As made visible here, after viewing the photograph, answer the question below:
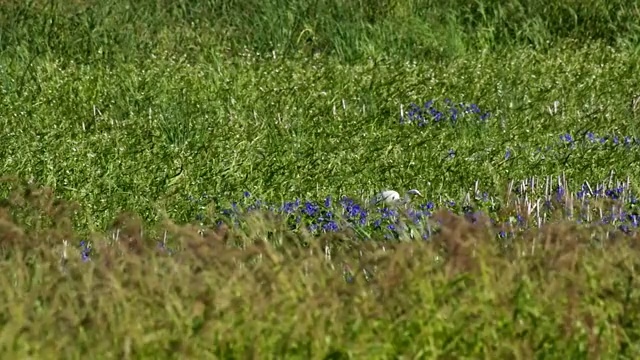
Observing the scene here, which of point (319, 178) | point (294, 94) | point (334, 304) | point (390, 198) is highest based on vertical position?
point (334, 304)

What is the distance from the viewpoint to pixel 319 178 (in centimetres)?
629

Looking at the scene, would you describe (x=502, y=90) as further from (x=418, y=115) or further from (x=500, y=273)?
(x=500, y=273)

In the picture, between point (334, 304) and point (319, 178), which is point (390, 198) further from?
point (334, 304)

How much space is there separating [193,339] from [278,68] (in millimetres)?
5944

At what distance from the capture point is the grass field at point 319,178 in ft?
11.2

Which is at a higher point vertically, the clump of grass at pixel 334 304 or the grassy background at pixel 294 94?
the clump of grass at pixel 334 304

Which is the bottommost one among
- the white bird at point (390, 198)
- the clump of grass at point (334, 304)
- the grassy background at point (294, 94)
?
the grassy background at point (294, 94)

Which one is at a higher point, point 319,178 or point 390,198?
point 390,198

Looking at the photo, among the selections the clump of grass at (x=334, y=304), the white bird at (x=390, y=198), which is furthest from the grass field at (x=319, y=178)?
the white bird at (x=390, y=198)

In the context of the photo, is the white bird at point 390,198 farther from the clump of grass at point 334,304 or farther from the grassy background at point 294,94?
the clump of grass at point 334,304

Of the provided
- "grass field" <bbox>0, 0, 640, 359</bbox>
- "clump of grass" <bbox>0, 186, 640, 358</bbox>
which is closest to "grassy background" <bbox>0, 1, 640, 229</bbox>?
"grass field" <bbox>0, 0, 640, 359</bbox>

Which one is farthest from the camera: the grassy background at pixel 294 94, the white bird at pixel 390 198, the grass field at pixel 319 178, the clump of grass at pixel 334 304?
the grassy background at pixel 294 94

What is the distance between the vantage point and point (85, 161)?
6.57 m

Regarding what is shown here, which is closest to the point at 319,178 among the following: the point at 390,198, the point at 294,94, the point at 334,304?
the point at 390,198
